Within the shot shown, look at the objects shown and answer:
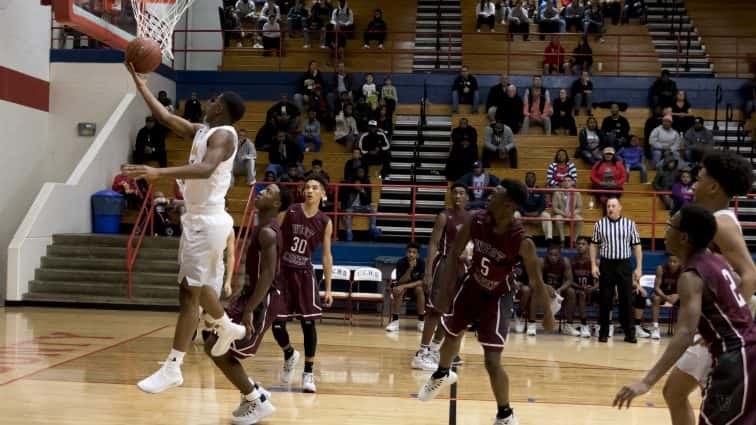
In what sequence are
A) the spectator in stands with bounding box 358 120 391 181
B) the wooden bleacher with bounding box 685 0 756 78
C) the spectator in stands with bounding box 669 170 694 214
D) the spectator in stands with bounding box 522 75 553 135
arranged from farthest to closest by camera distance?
the wooden bleacher with bounding box 685 0 756 78
the spectator in stands with bounding box 522 75 553 135
the spectator in stands with bounding box 358 120 391 181
the spectator in stands with bounding box 669 170 694 214

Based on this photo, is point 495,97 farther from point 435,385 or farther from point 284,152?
point 435,385

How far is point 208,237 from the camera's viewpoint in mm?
5637

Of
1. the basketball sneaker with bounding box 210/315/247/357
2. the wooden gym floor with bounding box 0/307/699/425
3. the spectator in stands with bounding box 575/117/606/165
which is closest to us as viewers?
the basketball sneaker with bounding box 210/315/247/357

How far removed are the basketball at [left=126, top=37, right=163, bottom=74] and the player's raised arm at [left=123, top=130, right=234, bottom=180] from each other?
906 mm

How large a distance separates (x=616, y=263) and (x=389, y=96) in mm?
8395

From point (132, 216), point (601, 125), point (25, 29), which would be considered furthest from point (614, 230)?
point (25, 29)

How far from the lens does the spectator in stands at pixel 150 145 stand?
17359 mm

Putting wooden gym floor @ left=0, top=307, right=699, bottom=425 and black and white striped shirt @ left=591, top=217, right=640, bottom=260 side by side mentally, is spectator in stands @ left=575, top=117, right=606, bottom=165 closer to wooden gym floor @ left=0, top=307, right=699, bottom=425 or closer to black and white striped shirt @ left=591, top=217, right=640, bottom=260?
black and white striped shirt @ left=591, top=217, right=640, bottom=260

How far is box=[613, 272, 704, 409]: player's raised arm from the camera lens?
379cm

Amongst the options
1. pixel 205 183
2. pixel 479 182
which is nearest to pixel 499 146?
pixel 479 182

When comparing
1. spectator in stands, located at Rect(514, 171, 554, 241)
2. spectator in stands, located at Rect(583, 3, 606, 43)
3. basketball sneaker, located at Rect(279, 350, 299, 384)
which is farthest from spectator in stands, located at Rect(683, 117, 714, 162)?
basketball sneaker, located at Rect(279, 350, 299, 384)

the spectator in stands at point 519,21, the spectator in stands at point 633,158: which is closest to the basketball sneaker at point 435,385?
the spectator in stands at point 633,158

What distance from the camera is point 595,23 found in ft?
71.5

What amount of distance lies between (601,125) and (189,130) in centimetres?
1424
